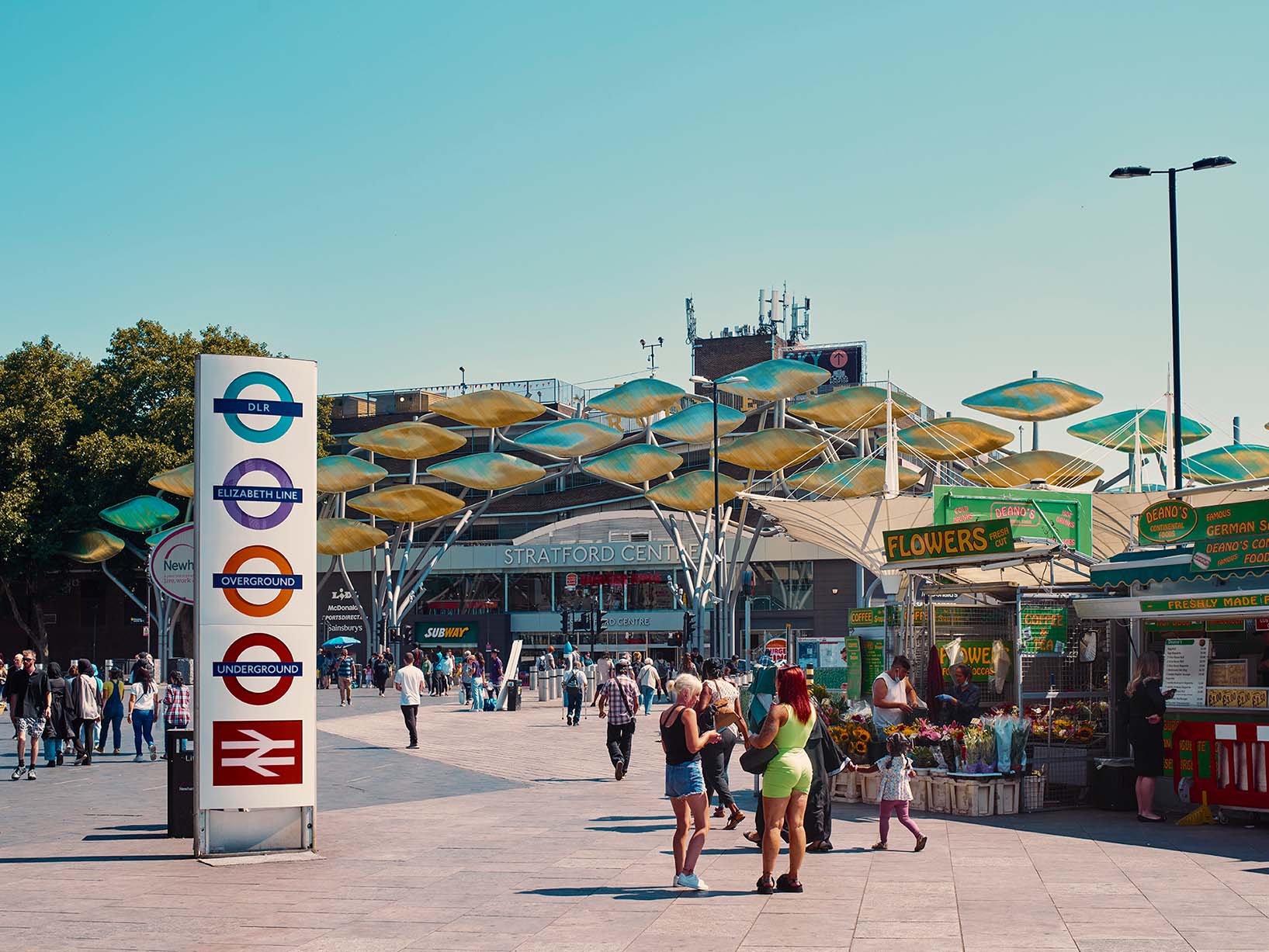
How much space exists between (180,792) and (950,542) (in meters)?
9.39

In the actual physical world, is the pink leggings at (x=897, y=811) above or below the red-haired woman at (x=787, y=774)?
below

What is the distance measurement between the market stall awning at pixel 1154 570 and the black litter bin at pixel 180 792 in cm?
1014

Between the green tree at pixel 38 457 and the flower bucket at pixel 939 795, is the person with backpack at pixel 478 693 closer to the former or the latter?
the flower bucket at pixel 939 795

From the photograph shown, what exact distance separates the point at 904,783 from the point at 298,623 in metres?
5.71

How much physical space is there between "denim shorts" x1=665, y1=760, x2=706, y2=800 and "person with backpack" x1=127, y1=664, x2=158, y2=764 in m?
15.0

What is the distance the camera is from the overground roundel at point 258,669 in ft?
42.9

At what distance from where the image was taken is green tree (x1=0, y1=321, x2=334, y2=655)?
207ft

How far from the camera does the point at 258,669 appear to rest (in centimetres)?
1315

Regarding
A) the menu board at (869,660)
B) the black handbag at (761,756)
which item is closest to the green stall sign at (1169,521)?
the menu board at (869,660)

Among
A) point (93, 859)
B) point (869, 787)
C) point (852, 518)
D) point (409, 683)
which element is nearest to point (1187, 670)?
point (869, 787)

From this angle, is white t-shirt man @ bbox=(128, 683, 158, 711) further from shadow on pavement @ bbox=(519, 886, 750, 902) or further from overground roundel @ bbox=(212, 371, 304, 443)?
shadow on pavement @ bbox=(519, 886, 750, 902)

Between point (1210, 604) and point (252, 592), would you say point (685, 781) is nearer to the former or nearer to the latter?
point (252, 592)

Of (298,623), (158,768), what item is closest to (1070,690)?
(298,623)

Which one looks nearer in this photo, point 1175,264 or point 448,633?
point 1175,264
